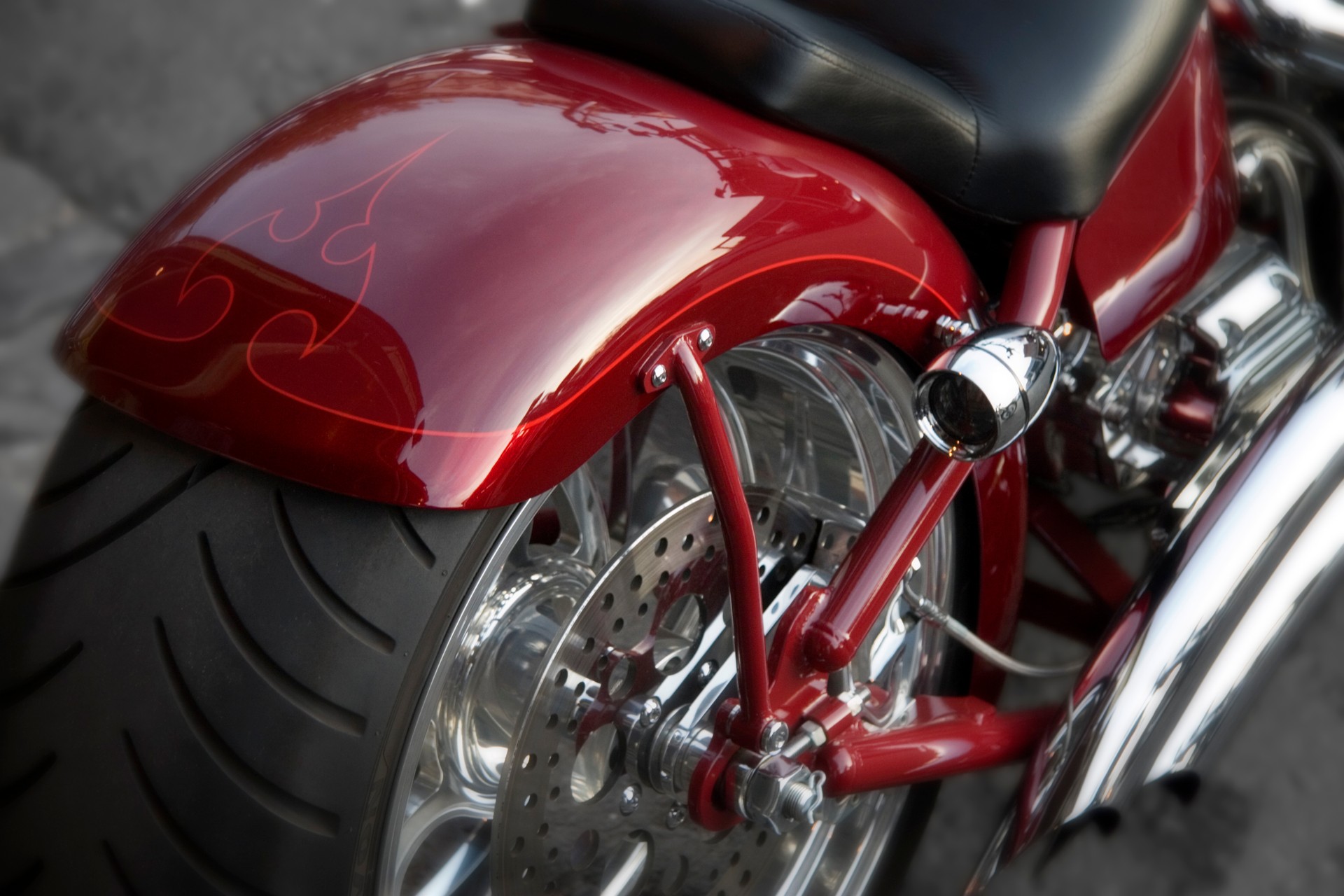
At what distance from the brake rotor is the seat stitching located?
0.36m

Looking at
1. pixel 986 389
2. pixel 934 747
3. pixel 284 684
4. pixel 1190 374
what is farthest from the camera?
pixel 1190 374

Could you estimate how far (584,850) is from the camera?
113 centimetres

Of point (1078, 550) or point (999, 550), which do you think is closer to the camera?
point (999, 550)

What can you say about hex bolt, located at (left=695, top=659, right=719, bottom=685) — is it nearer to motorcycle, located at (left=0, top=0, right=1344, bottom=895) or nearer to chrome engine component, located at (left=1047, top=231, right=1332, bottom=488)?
motorcycle, located at (left=0, top=0, right=1344, bottom=895)

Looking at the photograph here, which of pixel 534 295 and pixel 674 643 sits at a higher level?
pixel 534 295

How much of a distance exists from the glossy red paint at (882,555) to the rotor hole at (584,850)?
0.89 ft

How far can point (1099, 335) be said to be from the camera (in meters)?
1.25

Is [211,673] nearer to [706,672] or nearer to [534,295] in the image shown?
[534,295]

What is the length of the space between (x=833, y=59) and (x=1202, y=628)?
1.83ft

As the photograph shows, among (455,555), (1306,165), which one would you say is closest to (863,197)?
(455,555)

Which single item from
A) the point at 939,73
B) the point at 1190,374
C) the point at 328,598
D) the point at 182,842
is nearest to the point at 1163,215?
the point at 1190,374

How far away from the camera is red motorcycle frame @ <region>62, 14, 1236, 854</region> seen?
80 centimetres

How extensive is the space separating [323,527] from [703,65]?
495mm

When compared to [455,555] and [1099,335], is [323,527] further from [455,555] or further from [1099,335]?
[1099,335]
